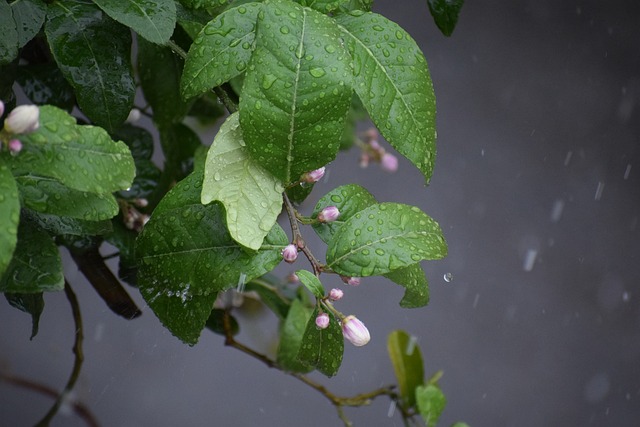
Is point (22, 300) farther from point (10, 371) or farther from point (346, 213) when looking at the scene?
point (10, 371)

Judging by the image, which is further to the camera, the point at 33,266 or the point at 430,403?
the point at 430,403

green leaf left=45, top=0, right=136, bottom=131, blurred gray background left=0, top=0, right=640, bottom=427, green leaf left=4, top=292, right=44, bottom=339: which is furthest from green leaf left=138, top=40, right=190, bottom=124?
blurred gray background left=0, top=0, right=640, bottom=427

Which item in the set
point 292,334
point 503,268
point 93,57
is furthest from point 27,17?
point 503,268

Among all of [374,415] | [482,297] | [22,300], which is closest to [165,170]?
[22,300]

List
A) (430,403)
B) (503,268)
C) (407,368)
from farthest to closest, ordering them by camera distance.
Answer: (503,268), (407,368), (430,403)

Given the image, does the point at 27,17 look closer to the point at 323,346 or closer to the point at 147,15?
the point at 147,15

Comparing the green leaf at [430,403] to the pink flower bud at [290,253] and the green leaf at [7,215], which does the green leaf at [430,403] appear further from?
the green leaf at [7,215]
